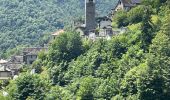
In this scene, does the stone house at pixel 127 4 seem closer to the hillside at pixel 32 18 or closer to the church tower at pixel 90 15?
the church tower at pixel 90 15

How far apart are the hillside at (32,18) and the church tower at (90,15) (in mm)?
67330

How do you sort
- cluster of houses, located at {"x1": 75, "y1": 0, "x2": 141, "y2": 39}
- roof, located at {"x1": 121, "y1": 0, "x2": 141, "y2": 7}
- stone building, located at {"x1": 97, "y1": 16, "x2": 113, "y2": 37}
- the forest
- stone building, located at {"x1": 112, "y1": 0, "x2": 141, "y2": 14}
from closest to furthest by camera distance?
the forest → stone building, located at {"x1": 97, "y1": 16, "x2": 113, "y2": 37} → cluster of houses, located at {"x1": 75, "y1": 0, "x2": 141, "y2": 39} → stone building, located at {"x1": 112, "y1": 0, "x2": 141, "y2": 14} → roof, located at {"x1": 121, "y1": 0, "x2": 141, "y2": 7}

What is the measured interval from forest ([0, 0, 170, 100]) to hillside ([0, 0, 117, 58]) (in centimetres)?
7423

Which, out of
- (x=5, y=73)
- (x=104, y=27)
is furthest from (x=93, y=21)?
(x=5, y=73)

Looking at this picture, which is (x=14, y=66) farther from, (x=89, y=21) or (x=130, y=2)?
(x=130, y=2)

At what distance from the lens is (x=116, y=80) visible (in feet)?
182

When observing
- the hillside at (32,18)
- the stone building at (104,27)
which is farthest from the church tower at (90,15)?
the hillside at (32,18)

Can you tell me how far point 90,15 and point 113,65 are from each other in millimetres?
17270

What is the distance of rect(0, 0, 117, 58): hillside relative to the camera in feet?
495

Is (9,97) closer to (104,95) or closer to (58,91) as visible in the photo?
(58,91)

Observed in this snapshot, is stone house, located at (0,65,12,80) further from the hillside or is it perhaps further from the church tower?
the hillside

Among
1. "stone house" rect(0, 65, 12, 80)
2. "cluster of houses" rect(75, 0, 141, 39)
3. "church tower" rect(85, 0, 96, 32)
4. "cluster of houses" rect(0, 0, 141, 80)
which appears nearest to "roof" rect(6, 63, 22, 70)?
"cluster of houses" rect(0, 0, 141, 80)

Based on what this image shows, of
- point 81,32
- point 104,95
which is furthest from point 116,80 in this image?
point 81,32

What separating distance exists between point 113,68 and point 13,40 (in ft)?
301
